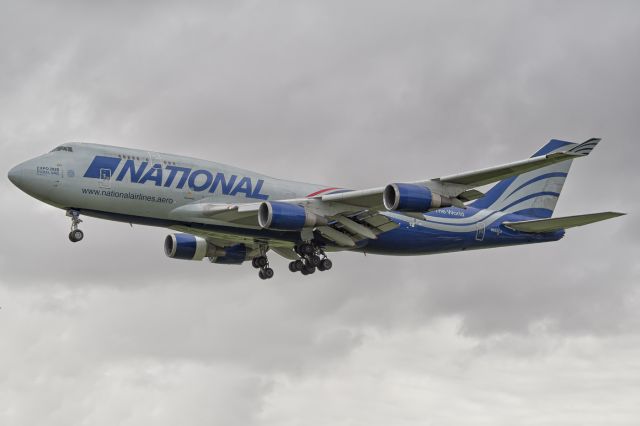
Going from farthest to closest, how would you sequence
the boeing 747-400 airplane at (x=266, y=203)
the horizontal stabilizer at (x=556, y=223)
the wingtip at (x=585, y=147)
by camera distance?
the horizontal stabilizer at (x=556, y=223) < the boeing 747-400 airplane at (x=266, y=203) < the wingtip at (x=585, y=147)

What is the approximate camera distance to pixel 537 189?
6431 cm

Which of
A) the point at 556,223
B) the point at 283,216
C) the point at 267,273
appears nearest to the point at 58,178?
the point at 283,216

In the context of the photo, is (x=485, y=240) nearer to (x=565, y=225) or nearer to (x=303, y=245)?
(x=565, y=225)

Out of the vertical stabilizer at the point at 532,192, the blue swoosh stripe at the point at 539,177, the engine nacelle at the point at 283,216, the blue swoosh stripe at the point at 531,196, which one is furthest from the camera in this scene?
the blue swoosh stripe at the point at 539,177

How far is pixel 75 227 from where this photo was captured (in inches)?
→ 2023

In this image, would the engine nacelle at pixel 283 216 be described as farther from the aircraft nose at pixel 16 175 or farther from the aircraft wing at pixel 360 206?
the aircraft nose at pixel 16 175

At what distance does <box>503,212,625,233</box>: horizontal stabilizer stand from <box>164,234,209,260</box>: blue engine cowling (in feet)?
54.3

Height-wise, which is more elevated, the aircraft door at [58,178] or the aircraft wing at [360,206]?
the aircraft wing at [360,206]

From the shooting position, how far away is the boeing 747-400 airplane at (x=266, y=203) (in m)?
50.6

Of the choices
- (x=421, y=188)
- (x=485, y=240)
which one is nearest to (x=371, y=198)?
(x=421, y=188)

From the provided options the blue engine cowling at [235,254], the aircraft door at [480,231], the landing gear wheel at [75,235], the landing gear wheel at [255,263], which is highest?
the aircraft door at [480,231]

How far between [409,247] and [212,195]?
450 inches

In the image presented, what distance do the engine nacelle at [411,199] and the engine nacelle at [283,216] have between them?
4000mm

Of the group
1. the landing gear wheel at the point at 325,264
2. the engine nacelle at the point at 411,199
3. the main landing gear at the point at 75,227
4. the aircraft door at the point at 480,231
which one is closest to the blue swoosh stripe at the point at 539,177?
the aircraft door at the point at 480,231
